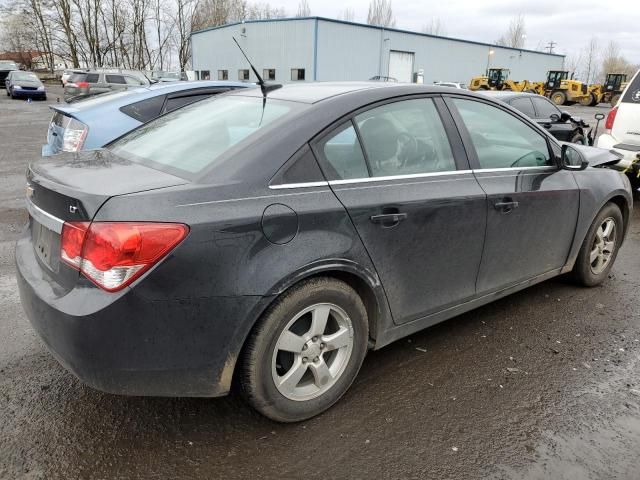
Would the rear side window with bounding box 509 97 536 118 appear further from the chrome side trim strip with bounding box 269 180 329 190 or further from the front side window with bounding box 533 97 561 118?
the chrome side trim strip with bounding box 269 180 329 190

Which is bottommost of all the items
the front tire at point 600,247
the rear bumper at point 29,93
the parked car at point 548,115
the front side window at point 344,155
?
the rear bumper at point 29,93

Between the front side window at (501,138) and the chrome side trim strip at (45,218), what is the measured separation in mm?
2291

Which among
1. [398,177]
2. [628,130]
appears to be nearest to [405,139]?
[398,177]

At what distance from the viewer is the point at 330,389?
262 centimetres

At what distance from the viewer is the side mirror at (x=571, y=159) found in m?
3.62

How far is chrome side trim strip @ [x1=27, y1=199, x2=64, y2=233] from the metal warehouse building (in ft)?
99.3

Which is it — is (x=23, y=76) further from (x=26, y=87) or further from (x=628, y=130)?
(x=628, y=130)

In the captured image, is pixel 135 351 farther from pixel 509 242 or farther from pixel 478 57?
pixel 478 57

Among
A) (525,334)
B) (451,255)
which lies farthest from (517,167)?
(525,334)

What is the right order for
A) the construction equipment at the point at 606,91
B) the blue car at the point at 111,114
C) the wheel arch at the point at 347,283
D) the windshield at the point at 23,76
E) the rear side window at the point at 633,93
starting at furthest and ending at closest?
the construction equipment at the point at 606,91, the windshield at the point at 23,76, the rear side window at the point at 633,93, the blue car at the point at 111,114, the wheel arch at the point at 347,283

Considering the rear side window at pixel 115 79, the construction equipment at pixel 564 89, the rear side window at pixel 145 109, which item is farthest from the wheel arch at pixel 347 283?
the construction equipment at pixel 564 89

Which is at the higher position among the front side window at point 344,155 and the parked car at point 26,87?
the front side window at point 344,155

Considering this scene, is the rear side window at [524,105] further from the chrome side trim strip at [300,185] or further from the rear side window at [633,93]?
the chrome side trim strip at [300,185]

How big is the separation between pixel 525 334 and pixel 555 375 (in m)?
0.52
